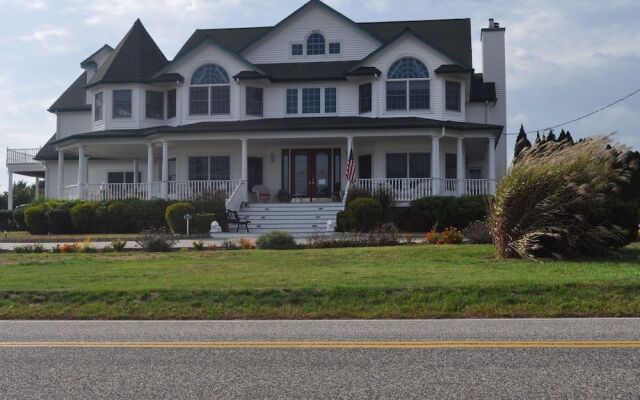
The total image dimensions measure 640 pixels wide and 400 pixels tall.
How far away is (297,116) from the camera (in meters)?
32.3

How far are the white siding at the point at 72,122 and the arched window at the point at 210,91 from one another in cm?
830

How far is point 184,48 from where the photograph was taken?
3638 centimetres

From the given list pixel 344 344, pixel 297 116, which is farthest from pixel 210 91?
pixel 344 344

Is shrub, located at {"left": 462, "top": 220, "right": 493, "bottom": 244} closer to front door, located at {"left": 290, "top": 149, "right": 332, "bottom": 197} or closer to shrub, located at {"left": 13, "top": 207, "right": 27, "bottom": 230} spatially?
front door, located at {"left": 290, "top": 149, "right": 332, "bottom": 197}

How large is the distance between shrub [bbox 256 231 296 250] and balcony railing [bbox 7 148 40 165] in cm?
2922

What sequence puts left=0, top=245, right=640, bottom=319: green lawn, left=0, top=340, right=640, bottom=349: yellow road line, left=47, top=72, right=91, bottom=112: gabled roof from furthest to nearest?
left=47, top=72, right=91, bottom=112: gabled roof < left=0, top=245, right=640, bottom=319: green lawn < left=0, top=340, right=640, bottom=349: yellow road line

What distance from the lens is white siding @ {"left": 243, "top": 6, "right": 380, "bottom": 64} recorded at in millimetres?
33281

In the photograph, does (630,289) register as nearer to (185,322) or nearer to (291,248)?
(185,322)

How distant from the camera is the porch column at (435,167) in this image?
92.1ft

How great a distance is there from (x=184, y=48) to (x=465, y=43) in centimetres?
1383

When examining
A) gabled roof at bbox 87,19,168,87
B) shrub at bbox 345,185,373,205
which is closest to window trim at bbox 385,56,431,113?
shrub at bbox 345,185,373,205

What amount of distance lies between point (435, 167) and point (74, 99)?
2087 cm

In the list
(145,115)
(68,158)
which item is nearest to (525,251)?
(145,115)

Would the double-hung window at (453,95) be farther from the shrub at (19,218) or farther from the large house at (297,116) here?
the shrub at (19,218)
